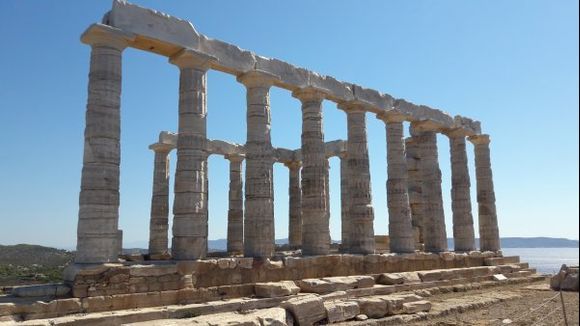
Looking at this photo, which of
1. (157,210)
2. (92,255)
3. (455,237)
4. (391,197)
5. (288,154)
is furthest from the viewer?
(288,154)

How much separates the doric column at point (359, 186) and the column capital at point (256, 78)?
15.6ft

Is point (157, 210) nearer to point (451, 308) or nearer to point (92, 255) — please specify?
point (92, 255)

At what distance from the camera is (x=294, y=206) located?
104 feet

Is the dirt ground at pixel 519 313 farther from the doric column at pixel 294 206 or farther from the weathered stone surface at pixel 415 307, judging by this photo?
the doric column at pixel 294 206

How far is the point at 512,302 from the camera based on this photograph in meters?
17.7

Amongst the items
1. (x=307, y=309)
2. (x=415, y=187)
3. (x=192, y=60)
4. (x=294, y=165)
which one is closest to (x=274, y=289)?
(x=307, y=309)

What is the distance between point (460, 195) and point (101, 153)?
19425mm

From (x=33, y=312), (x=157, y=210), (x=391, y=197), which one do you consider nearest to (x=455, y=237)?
(x=391, y=197)

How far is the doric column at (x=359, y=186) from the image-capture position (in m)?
20.5

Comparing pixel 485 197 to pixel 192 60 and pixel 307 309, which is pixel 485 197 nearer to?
pixel 307 309

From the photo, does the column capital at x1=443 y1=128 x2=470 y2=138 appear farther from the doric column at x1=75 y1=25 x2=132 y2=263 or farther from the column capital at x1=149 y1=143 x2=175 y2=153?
the doric column at x1=75 y1=25 x2=132 y2=263

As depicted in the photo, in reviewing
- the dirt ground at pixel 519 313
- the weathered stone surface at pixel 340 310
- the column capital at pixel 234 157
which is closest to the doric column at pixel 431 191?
the dirt ground at pixel 519 313

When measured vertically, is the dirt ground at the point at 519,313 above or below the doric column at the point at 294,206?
below

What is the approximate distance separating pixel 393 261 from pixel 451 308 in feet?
16.9
